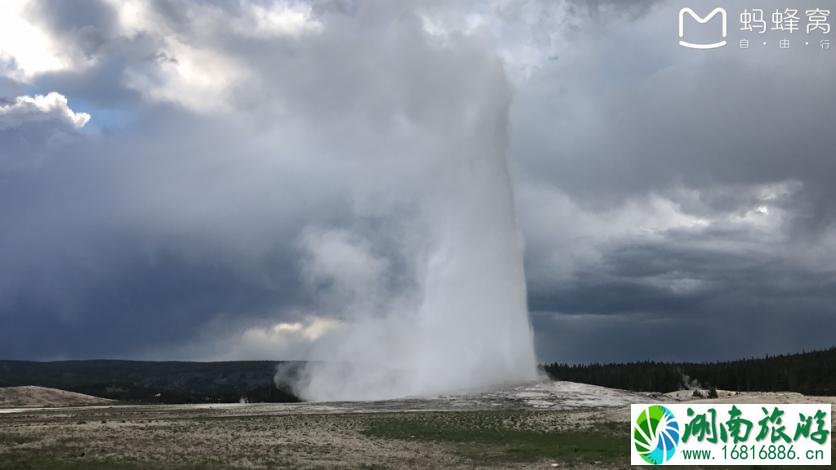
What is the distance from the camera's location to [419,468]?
92.1 feet

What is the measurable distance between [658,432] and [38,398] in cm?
9304

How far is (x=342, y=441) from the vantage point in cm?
3675

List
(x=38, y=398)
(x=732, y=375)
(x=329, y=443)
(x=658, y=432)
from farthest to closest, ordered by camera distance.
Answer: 1. (x=732, y=375)
2. (x=38, y=398)
3. (x=329, y=443)
4. (x=658, y=432)

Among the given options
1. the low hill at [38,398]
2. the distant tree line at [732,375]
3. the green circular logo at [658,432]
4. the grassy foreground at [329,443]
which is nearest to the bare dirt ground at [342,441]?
the grassy foreground at [329,443]

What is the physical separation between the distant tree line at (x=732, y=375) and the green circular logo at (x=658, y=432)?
88.9m

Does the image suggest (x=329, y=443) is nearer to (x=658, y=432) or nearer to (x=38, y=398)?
(x=658, y=432)

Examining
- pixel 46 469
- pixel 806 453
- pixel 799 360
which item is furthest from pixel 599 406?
pixel 799 360

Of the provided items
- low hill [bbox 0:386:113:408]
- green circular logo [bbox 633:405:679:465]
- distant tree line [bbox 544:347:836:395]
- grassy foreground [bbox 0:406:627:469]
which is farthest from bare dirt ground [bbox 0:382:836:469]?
distant tree line [bbox 544:347:836:395]

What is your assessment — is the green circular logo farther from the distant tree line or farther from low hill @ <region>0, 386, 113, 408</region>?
the distant tree line

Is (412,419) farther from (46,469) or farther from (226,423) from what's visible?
(46,469)

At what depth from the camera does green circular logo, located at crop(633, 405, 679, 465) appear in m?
24.4

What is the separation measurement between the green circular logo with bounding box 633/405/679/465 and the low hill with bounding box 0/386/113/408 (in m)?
82.4

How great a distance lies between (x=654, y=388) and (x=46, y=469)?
11004cm

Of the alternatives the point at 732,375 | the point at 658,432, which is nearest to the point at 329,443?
the point at 658,432
